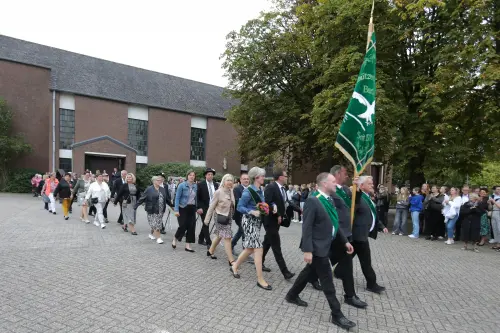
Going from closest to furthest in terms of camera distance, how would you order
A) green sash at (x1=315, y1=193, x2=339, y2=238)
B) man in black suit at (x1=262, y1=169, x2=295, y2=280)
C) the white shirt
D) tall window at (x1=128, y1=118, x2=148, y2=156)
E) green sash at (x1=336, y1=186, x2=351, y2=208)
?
green sash at (x1=315, y1=193, x2=339, y2=238)
green sash at (x1=336, y1=186, x2=351, y2=208)
man in black suit at (x1=262, y1=169, x2=295, y2=280)
the white shirt
tall window at (x1=128, y1=118, x2=148, y2=156)

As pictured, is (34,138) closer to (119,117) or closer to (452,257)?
(119,117)

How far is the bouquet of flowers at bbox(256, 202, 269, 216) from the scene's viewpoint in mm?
5719

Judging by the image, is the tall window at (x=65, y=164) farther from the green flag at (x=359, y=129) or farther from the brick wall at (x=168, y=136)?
the green flag at (x=359, y=129)

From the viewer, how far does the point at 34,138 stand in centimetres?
2927

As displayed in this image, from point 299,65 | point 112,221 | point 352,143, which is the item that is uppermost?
point 299,65

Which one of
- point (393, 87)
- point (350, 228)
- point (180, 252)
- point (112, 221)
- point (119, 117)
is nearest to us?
point (350, 228)

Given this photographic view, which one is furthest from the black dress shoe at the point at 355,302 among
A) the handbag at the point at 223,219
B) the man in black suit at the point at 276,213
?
the handbag at the point at 223,219

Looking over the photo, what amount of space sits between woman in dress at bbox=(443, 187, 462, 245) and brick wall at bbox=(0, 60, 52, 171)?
2900 centimetres

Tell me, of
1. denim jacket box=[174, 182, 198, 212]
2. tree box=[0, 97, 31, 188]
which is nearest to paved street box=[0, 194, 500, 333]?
denim jacket box=[174, 182, 198, 212]

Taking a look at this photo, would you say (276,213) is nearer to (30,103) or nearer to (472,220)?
(472,220)

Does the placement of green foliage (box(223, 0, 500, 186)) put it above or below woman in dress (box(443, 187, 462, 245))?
above

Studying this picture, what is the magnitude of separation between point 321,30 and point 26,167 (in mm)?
25933

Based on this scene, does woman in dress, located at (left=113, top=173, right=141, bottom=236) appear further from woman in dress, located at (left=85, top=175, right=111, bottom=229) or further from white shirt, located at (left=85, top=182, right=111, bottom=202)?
white shirt, located at (left=85, top=182, right=111, bottom=202)

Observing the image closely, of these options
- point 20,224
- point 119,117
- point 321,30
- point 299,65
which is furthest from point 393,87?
point 119,117
